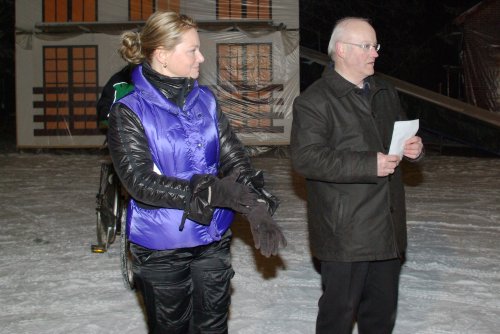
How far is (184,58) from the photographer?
9.51 feet

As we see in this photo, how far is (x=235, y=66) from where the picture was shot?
14758mm

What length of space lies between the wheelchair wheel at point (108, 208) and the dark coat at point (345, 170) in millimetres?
3260

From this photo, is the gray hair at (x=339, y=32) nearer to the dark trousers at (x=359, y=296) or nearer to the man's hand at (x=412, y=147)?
the man's hand at (x=412, y=147)

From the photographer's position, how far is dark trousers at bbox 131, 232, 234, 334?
2945 mm

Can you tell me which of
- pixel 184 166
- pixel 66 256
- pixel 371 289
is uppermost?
pixel 184 166

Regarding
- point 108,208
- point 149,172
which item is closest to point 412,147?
point 149,172

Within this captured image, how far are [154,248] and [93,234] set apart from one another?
14.7ft

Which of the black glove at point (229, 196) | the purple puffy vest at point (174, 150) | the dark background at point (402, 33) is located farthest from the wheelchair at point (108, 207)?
the dark background at point (402, 33)

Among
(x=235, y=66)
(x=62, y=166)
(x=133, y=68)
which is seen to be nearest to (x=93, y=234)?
(x=133, y=68)

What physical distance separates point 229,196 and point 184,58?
2.16 feet

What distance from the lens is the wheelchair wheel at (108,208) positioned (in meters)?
6.22

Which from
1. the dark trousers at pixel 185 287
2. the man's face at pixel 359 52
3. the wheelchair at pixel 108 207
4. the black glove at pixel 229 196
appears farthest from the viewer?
the wheelchair at pixel 108 207

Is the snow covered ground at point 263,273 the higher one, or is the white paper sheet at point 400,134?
the white paper sheet at point 400,134

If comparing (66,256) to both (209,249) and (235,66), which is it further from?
(235,66)
